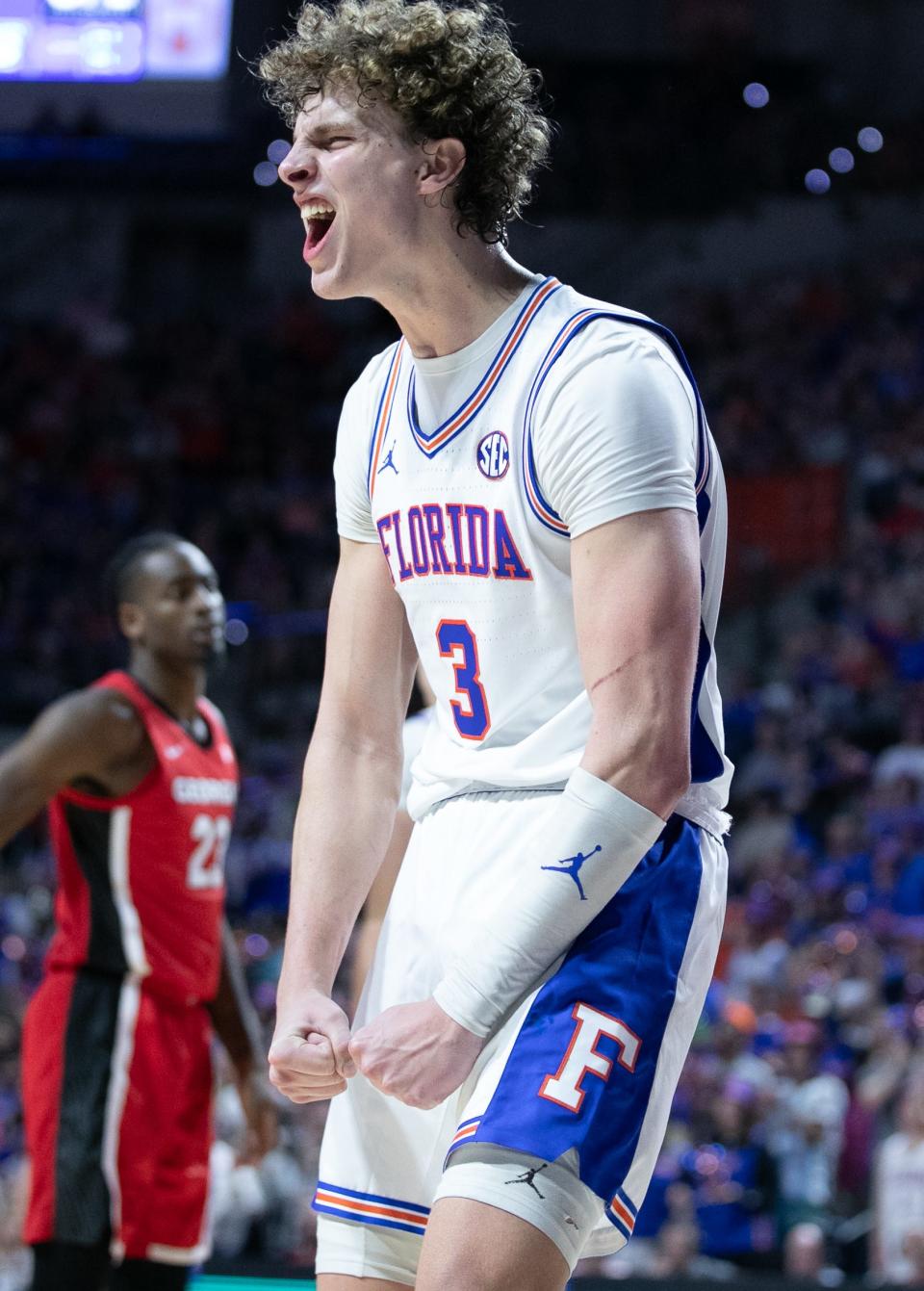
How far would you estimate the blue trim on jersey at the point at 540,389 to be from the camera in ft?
7.20

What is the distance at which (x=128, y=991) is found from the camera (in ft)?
14.3

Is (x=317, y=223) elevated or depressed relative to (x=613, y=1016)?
elevated

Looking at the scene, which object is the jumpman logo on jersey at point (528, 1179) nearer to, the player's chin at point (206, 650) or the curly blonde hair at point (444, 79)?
the curly blonde hair at point (444, 79)

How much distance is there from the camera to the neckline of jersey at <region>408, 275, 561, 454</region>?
7.57 ft

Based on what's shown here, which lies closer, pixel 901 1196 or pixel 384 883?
pixel 384 883

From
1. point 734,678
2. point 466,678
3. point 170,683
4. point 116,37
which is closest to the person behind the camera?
point 466,678

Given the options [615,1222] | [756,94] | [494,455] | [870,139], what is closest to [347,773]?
[494,455]

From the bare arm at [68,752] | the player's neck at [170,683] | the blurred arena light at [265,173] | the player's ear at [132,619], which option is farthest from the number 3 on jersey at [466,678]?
the blurred arena light at [265,173]

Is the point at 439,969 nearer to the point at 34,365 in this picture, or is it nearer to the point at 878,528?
the point at 878,528

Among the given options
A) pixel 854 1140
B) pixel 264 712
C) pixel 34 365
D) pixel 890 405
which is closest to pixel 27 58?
pixel 34 365

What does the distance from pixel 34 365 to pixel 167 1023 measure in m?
13.9

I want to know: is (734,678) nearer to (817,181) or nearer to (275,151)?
(817,181)

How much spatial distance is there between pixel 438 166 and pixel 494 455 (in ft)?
1.36

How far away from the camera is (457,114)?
92.5 inches
